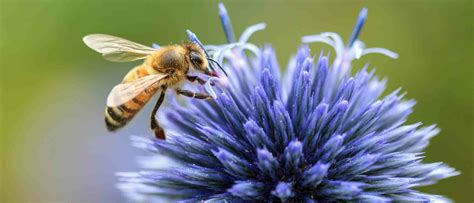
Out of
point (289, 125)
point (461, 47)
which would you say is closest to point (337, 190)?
point (289, 125)

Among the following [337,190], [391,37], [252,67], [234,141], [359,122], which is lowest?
[337,190]

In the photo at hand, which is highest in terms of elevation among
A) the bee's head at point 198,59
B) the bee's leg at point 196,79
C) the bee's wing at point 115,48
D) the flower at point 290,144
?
the bee's wing at point 115,48

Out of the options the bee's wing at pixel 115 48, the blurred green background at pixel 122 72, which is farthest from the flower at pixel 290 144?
the blurred green background at pixel 122 72

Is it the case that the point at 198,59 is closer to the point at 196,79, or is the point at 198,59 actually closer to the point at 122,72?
the point at 196,79

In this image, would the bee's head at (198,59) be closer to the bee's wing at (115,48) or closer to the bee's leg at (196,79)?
the bee's leg at (196,79)

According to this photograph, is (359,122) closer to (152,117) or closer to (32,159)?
(152,117)

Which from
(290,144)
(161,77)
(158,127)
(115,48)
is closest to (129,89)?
(161,77)
